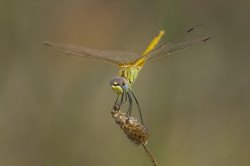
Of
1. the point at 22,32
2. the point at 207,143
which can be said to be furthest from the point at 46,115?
the point at 207,143

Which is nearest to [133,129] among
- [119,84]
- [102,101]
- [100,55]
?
[119,84]

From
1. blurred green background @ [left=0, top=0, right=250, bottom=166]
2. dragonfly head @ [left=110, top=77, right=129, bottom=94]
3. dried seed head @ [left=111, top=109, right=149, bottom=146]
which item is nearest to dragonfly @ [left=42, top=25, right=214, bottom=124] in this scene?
dragonfly head @ [left=110, top=77, right=129, bottom=94]

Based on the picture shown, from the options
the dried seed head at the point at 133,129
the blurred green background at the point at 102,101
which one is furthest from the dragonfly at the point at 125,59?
the dried seed head at the point at 133,129

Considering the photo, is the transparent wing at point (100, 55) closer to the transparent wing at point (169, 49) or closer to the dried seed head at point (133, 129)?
the transparent wing at point (169, 49)

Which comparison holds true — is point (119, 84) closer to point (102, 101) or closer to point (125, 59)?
point (125, 59)

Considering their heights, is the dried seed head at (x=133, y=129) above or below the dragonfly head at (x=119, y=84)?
below

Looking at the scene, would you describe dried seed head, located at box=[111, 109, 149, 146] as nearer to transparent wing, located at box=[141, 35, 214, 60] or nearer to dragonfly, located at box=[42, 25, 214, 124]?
dragonfly, located at box=[42, 25, 214, 124]
